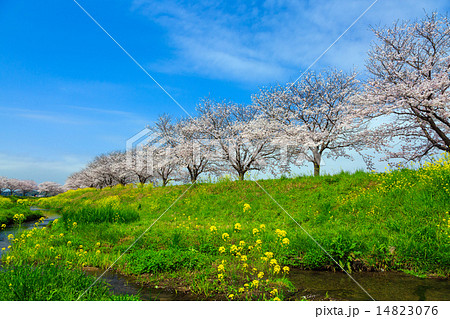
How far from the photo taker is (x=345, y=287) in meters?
5.95

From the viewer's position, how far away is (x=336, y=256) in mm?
7273

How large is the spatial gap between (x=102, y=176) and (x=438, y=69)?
193 ft

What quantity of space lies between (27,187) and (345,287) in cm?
10949

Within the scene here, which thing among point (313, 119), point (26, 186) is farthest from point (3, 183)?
point (313, 119)

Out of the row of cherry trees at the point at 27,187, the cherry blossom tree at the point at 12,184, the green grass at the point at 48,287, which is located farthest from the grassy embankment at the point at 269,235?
the cherry blossom tree at the point at 12,184

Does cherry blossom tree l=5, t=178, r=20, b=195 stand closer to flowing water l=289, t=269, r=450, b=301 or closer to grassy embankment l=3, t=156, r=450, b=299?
grassy embankment l=3, t=156, r=450, b=299

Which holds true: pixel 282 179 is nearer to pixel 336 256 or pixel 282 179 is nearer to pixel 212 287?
pixel 336 256

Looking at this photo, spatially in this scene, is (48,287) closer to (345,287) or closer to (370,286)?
(345,287)

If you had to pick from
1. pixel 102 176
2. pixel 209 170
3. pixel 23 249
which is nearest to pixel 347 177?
pixel 23 249

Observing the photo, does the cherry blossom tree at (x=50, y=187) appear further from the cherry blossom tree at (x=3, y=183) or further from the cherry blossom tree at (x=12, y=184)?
the cherry blossom tree at (x=3, y=183)

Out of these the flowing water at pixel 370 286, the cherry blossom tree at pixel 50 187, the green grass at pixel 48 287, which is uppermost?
the cherry blossom tree at pixel 50 187

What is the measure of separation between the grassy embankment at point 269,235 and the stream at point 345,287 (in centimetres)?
29

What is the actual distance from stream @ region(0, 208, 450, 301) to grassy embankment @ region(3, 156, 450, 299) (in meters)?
0.29

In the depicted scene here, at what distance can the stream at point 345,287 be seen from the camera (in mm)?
5430
